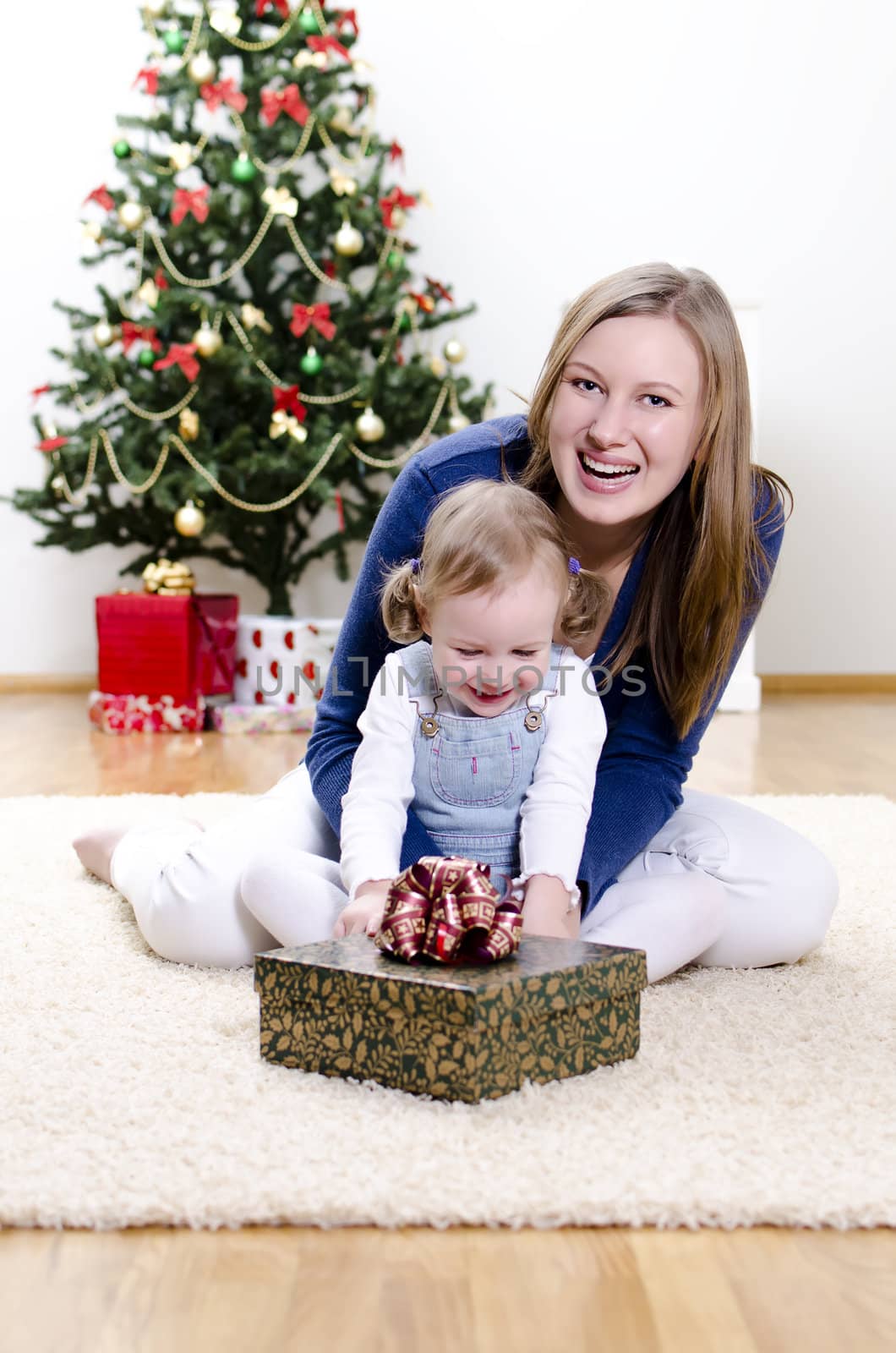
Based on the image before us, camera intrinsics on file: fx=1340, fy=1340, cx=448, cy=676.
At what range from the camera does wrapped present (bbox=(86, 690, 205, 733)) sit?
3.07 metres

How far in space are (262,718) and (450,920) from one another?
7.21ft

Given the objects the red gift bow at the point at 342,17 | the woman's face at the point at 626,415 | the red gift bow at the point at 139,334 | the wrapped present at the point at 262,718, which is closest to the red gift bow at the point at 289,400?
the red gift bow at the point at 139,334

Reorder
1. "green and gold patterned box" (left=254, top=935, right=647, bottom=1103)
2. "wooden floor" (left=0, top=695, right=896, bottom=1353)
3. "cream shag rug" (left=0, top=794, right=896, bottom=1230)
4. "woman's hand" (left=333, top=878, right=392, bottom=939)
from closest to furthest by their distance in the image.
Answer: "wooden floor" (left=0, top=695, right=896, bottom=1353)
"cream shag rug" (left=0, top=794, right=896, bottom=1230)
"green and gold patterned box" (left=254, top=935, right=647, bottom=1103)
"woman's hand" (left=333, top=878, right=392, bottom=939)

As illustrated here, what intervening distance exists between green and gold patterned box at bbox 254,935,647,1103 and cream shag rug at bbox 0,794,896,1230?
0.05 feet

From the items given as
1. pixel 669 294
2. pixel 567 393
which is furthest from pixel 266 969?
pixel 669 294

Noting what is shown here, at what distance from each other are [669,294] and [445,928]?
64cm

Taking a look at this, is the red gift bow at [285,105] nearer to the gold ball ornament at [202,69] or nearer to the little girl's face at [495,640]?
the gold ball ornament at [202,69]

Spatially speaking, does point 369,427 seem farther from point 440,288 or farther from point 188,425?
Result: point 440,288

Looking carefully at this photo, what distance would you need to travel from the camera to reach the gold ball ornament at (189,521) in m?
3.07

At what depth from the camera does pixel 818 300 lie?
3791mm

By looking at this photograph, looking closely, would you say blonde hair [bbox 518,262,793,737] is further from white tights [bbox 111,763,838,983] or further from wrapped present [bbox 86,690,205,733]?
wrapped present [bbox 86,690,205,733]

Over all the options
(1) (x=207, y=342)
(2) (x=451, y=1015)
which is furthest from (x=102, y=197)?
(2) (x=451, y=1015)

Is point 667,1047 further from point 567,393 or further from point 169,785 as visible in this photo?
point 169,785

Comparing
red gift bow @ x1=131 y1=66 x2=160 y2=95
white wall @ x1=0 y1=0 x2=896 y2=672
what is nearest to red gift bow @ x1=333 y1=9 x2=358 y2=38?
red gift bow @ x1=131 y1=66 x2=160 y2=95
